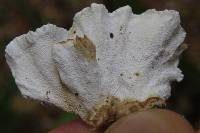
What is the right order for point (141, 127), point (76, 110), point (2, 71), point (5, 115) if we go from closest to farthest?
point (141, 127), point (76, 110), point (5, 115), point (2, 71)

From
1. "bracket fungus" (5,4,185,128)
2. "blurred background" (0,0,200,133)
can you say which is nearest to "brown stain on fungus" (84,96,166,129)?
"bracket fungus" (5,4,185,128)

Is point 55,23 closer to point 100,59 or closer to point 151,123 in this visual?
point 100,59

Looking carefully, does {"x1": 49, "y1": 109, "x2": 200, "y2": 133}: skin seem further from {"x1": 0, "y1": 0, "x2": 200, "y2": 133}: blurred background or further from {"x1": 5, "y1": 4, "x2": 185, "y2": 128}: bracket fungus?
{"x1": 0, "y1": 0, "x2": 200, "y2": 133}: blurred background

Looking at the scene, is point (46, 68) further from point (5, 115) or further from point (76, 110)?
point (5, 115)

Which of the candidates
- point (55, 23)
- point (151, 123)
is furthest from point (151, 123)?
point (55, 23)

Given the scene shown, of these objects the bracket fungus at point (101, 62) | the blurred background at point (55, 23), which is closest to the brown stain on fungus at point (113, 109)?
the bracket fungus at point (101, 62)

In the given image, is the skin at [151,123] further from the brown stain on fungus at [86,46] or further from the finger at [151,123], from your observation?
the brown stain on fungus at [86,46]

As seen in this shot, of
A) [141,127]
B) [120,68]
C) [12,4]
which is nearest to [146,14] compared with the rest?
[120,68]
